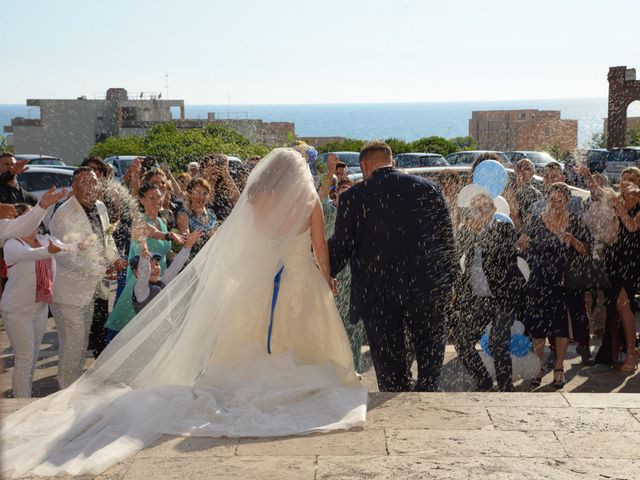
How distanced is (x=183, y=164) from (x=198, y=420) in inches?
623

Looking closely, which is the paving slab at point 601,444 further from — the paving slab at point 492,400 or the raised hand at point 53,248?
the raised hand at point 53,248

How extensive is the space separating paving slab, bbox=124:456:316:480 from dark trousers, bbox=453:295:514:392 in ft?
8.30

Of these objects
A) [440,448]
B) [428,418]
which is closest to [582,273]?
[428,418]

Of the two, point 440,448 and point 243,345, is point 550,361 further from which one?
point 440,448

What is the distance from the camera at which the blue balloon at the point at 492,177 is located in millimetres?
8401

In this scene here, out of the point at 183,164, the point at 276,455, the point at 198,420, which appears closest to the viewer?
the point at 276,455

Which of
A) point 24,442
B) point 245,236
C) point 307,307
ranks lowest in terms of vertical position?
point 24,442

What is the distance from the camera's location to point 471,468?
13.8 ft

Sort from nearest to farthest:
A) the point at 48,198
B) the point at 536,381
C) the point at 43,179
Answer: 1. the point at 48,198
2. the point at 536,381
3. the point at 43,179

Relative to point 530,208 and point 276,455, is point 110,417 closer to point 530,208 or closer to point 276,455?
point 276,455

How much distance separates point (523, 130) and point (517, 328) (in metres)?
69.0

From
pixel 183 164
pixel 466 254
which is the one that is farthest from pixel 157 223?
pixel 183 164

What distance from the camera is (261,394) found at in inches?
200

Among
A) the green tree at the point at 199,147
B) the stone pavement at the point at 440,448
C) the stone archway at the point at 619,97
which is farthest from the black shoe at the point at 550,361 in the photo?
the stone archway at the point at 619,97
